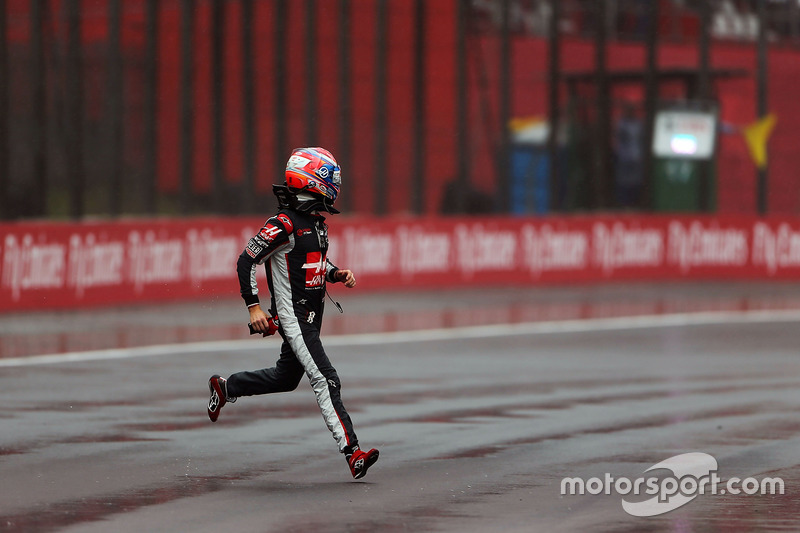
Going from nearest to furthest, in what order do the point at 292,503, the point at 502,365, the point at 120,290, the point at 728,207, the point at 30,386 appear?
the point at 292,503
the point at 30,386
the point at 502,365
the point at 120,290
the point at 728,207

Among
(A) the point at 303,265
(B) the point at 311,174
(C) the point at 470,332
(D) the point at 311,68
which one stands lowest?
(C) the point at 470,332

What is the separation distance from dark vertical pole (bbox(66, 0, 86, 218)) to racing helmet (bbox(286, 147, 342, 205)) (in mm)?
16133

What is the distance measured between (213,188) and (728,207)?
13.1m

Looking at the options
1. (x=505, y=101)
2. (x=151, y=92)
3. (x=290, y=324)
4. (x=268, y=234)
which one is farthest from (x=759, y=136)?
(x=268, y=234)

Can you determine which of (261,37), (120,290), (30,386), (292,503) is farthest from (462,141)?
(292,503)

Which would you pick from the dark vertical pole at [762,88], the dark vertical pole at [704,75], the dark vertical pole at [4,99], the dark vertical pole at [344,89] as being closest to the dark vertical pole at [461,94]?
the dark vertical pole at [344,89]

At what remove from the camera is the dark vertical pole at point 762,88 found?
34969 millimetres

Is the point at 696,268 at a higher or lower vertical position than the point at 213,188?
lower

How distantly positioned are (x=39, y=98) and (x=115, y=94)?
167cm

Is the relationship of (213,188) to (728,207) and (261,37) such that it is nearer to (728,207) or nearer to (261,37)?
(261,37)

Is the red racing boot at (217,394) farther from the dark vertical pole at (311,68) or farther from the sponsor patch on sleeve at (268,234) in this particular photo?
the dark vertical pole at (311,68)

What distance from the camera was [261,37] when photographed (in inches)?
1129

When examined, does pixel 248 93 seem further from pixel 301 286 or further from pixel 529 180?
pixel 301 286

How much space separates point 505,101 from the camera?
32.1 meters
